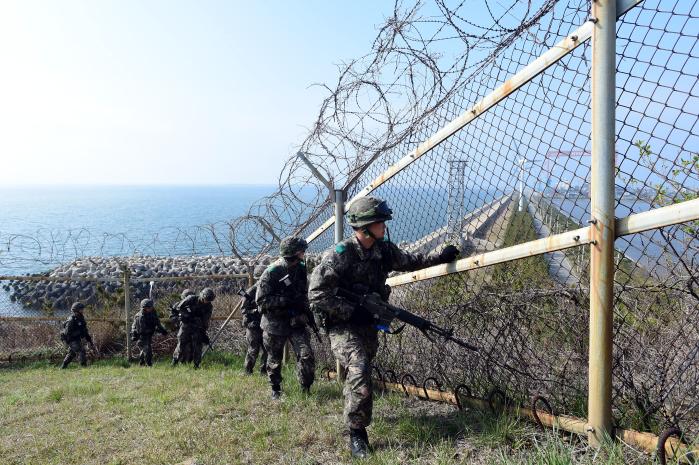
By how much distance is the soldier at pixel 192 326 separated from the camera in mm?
8227

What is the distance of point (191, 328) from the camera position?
27.0ft

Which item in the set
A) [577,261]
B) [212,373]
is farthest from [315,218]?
[577,261]

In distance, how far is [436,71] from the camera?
4066 mm

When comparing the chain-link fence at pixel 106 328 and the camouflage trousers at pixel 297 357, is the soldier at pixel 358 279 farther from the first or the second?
the chain-link fence at pixel 106 328

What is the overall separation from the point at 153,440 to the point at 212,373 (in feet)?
9.83

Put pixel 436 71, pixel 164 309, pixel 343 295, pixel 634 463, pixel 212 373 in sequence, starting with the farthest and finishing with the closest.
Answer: pixel 164 309 → pixel 212 373 → pixel 436 71 → pixel 343 295 → pixel 634 463

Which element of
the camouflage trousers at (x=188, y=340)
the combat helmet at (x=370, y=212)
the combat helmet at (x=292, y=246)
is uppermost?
the combat helmet at (x=370, y=212)

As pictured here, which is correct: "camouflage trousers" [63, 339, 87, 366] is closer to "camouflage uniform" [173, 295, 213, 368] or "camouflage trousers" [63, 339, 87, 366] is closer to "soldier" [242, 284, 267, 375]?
"camouflage uniform" [173, 295, 213, 368]

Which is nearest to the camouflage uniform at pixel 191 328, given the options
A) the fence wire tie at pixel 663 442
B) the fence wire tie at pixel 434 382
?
the fence wire tie at pixel 434 382

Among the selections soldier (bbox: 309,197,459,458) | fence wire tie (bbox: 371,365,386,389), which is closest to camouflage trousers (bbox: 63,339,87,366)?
fence wire tie (bbox: 371,365,386,389)

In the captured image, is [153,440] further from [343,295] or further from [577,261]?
[577,261]

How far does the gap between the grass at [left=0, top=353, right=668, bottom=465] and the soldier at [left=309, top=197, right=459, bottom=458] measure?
1.33ft

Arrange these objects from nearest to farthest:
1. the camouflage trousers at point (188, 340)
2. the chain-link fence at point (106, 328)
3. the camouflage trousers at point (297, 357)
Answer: the camouflage trousers at point (297, 357) < the camouflage trousers at point (188, 340) < the chain-link fence at point (106, 328)

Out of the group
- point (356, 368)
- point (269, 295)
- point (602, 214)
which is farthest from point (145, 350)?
point (602, 214)
